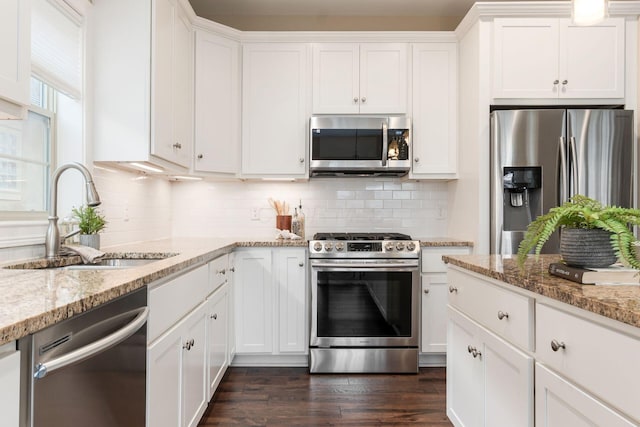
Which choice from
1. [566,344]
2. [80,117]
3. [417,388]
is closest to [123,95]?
[80,117]

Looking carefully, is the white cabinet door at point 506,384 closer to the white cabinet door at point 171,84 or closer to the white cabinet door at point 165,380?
the white cabinet door at point 165,380

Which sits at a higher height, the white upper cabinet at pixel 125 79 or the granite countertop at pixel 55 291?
the white upper cabinet at pixel 125 79

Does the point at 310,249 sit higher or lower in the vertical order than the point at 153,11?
lower

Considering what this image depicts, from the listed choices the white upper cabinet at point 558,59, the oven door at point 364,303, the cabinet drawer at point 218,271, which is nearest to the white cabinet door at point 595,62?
the white upper cabinet at point 558,59

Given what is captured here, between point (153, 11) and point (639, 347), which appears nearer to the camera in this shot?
point (639, 347)

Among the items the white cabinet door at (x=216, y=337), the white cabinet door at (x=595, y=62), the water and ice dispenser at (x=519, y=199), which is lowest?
the white cabinet door at (x=216, y=337)

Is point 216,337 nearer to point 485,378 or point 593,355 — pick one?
point 485,378

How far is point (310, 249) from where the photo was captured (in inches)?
114

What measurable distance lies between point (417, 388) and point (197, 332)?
4.93 feet

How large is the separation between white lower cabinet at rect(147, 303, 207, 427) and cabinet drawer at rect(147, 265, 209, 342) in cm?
4

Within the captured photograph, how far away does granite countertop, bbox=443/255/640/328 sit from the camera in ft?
2.87

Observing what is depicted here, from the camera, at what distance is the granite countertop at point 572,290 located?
875 mm

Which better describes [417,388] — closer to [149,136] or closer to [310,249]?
[310,249]

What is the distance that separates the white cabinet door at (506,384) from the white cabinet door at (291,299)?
5.18 feet
